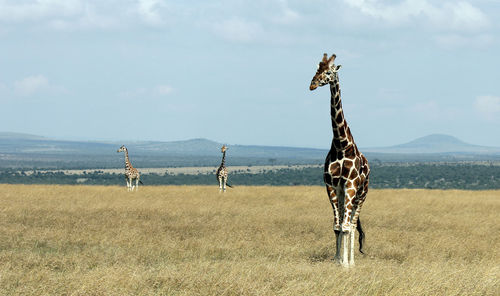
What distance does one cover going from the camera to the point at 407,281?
9.12 metres

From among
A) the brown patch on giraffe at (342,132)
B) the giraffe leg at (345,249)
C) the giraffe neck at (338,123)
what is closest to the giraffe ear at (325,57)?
the giraffe neck at (338,123)

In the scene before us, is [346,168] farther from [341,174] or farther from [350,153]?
[350,153]

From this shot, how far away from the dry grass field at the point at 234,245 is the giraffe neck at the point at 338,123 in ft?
7.45

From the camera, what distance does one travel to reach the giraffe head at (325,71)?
1020cm

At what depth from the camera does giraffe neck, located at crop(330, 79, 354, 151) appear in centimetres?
1074

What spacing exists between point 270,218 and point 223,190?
10.1 metres

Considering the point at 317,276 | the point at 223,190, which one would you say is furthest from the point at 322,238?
the point at 223,190

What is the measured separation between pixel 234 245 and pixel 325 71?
200 inches

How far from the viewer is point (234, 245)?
44.0ft

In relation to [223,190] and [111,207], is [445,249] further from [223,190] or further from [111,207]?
[223,190]

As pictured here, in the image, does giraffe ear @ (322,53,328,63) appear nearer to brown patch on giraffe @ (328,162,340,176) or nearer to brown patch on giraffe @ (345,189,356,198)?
brown patch on giraffe @ (328,162,340,176)

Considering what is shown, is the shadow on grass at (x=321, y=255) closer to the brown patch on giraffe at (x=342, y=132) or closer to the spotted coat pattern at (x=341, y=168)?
the spotted coat pattern at (x=341, y=168)

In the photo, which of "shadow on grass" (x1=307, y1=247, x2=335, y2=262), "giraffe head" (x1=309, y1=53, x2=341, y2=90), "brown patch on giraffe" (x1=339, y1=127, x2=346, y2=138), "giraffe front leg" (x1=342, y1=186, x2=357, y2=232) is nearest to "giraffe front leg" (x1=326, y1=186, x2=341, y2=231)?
"giraffe front leg" (x1=342, y1=186, x2=357, y2=232)

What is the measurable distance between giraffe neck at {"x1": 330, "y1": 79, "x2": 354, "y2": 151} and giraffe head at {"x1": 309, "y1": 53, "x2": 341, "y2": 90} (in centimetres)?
32
